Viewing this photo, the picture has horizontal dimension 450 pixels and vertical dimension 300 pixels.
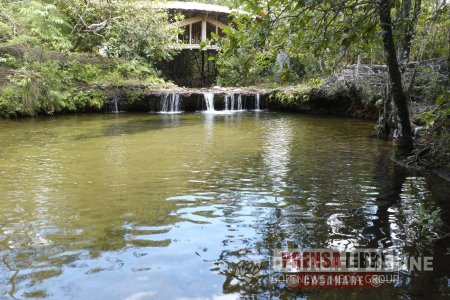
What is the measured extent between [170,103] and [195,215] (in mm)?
14572

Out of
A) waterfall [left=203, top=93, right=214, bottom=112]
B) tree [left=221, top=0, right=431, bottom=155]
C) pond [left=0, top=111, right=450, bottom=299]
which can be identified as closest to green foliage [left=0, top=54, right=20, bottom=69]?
waterfall [left=203, top=93, right=214, bottom=112]

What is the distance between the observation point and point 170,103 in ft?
61.6

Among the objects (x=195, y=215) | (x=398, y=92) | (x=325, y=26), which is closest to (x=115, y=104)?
(x=398, y=92)

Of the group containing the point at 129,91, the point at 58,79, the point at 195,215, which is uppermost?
the point at 58,79

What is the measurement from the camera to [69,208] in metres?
4.89

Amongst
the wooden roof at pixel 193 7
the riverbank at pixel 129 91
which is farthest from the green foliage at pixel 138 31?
the wooden roof at pixel 193 7

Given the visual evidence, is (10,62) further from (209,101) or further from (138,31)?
(209,101)

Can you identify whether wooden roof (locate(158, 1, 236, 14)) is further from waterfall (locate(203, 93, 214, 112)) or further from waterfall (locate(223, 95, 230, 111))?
waterfall (locate(223, 95, 230, 111))

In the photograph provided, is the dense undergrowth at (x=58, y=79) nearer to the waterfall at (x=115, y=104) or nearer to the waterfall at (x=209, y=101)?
the waterfall at (x=115, y=104)

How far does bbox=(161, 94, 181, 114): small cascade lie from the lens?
1867 centimetres

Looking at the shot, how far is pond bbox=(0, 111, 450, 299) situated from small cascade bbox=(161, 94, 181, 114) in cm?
952

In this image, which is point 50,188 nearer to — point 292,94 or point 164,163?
point 164,163

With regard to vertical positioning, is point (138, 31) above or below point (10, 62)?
above

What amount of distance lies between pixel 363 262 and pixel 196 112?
1549cm
